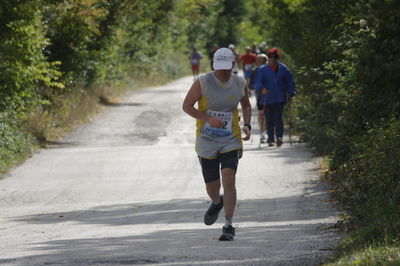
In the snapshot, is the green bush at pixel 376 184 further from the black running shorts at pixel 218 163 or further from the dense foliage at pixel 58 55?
the dense foliage at pixel 58 55

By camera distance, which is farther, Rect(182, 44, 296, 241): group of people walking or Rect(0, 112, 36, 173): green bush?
Rect(0, 112, 36, 173): green bush

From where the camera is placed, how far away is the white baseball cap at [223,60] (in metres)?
10.1

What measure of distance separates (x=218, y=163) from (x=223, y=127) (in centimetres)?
48

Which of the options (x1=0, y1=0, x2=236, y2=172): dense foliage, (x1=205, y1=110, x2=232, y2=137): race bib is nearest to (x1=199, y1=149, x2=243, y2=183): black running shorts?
(x1=205, y1=110, x2=232, y2=137): race bib

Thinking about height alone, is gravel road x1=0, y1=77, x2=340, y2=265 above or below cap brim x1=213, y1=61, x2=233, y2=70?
below

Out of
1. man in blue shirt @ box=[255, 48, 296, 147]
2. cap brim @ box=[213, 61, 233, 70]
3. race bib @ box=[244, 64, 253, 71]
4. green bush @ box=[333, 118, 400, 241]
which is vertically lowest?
race bib @ box=[244, 64, 253, 71]

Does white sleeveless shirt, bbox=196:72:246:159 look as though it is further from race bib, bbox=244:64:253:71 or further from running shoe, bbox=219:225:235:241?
race bib, bbox=244:64:253:71

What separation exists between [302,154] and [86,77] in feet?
41.6

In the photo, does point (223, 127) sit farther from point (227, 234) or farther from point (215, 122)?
point (227, 234)

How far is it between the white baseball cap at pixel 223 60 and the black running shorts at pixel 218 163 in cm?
87

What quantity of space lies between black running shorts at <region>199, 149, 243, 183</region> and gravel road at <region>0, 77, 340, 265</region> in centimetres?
63

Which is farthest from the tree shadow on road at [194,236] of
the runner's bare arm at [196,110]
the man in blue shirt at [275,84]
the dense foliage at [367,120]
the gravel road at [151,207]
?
the man in blue shirt at [275,84]

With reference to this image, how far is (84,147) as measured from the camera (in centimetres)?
2344

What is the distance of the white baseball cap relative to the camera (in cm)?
1009
